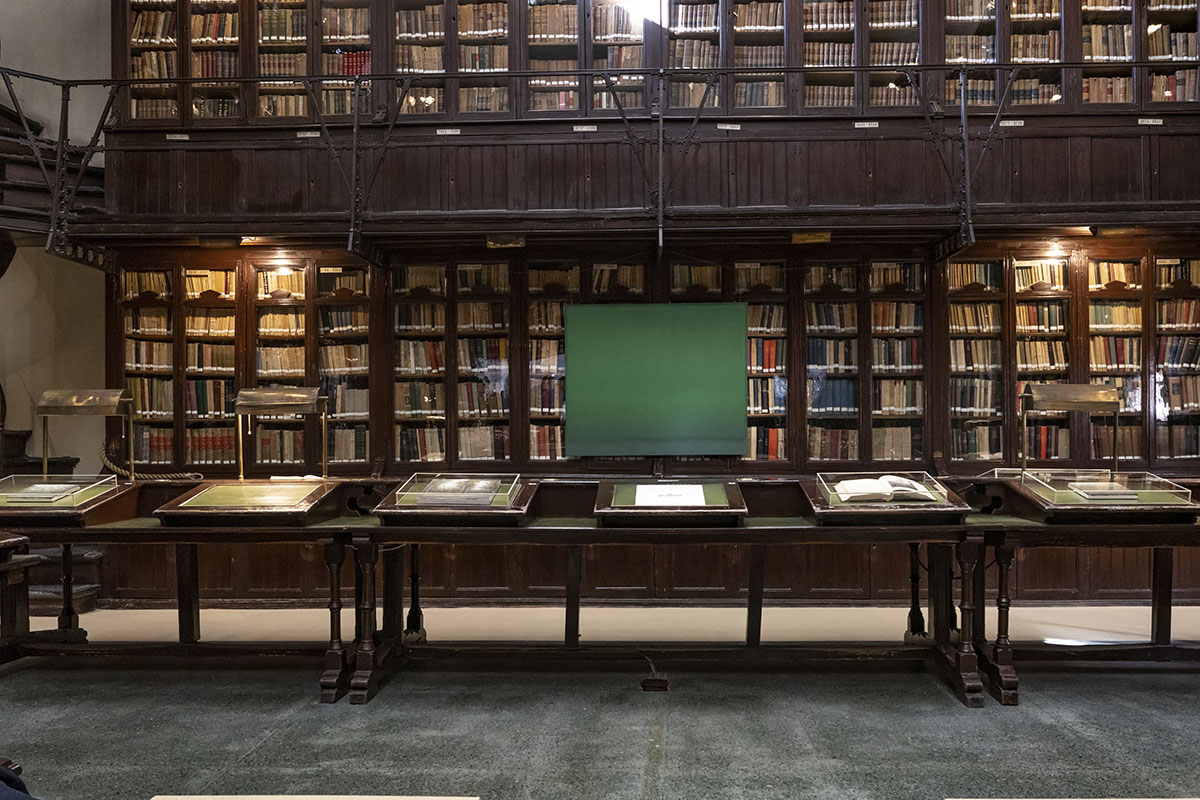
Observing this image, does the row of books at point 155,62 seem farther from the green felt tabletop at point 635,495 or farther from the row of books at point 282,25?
the green felt tabletop at point 635,495

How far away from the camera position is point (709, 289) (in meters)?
6.27

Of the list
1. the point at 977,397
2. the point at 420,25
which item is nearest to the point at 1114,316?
the point at 977,397

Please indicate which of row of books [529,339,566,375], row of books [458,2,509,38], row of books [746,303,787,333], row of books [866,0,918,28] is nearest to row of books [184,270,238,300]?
row of books [529,339,566,375]

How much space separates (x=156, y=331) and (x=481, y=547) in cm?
299

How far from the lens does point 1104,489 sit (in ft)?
12.8

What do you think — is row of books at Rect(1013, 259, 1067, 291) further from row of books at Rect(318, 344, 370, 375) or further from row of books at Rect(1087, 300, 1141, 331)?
row of books at Rect(318, 344, 370, 375)

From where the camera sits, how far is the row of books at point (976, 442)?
20.3 ft

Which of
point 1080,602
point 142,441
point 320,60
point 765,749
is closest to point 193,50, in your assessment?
point 320,60

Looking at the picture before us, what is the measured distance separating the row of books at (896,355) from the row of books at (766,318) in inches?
26.8

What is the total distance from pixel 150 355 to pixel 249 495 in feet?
9.72

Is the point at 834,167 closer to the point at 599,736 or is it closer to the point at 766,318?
the point at 766,318

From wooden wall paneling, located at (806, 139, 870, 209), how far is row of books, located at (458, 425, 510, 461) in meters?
2.81

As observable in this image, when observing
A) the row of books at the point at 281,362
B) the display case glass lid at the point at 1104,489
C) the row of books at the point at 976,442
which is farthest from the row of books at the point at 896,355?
the row of books at the point at 281,362

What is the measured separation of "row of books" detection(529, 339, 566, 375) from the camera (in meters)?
6.31
